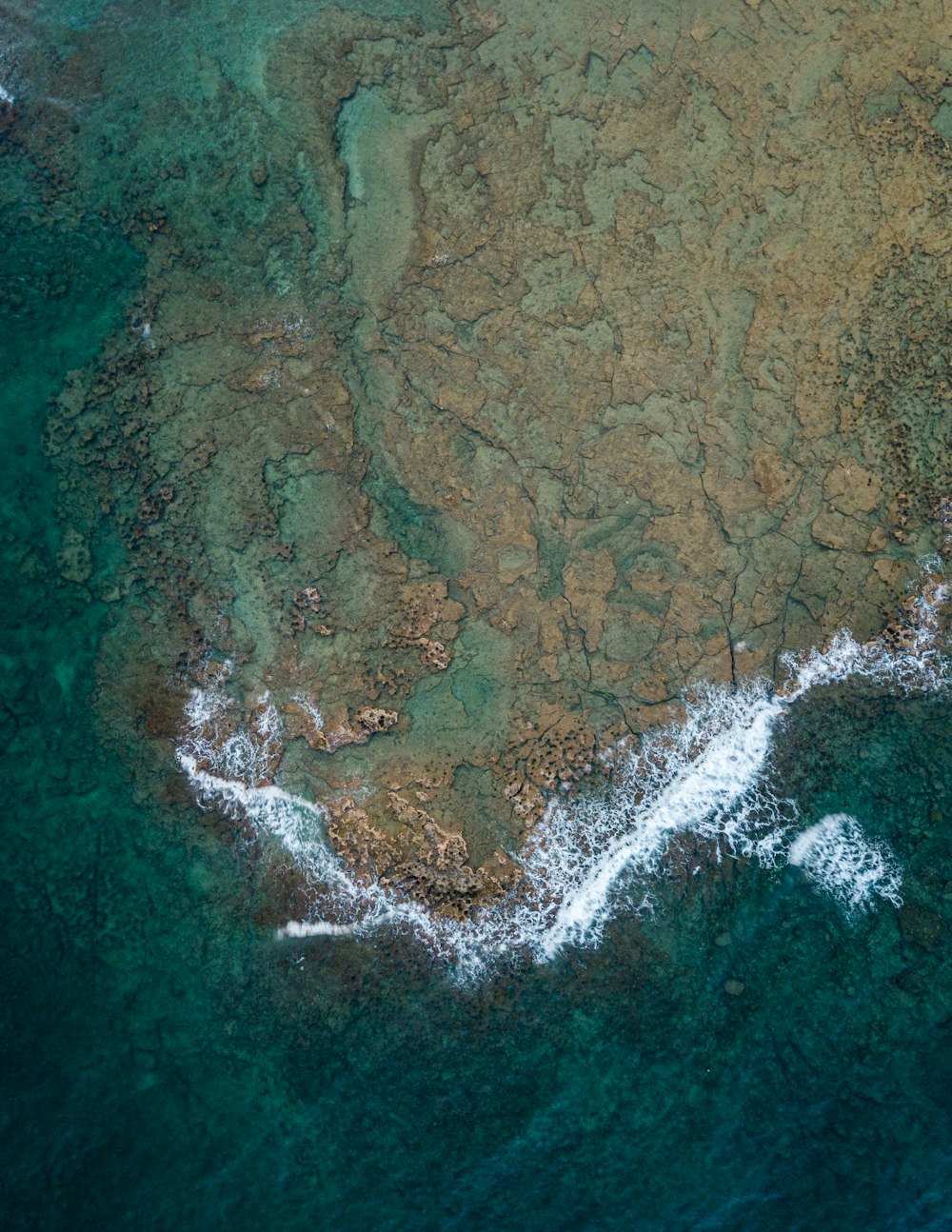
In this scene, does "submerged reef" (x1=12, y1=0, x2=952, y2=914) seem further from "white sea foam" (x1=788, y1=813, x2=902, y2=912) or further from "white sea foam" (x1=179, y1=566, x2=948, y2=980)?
"white sea foam" (x1=788, y1=813, x2=902, y2=912)

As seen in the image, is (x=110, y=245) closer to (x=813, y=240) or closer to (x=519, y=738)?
(x=519, y=738)

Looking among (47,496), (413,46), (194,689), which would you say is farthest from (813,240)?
(47,496)

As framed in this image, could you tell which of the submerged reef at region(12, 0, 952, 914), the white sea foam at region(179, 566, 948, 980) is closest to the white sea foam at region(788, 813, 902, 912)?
the white sea foam at region(179, 566, 948, 980)

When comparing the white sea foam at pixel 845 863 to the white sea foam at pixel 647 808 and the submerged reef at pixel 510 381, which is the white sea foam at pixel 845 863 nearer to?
the white sea foam at pixel 647 808

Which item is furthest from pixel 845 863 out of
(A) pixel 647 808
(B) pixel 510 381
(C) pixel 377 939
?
(B) pixel 510 381

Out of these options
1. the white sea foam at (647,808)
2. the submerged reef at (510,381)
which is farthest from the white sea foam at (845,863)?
the submerged reef at (510,381)
